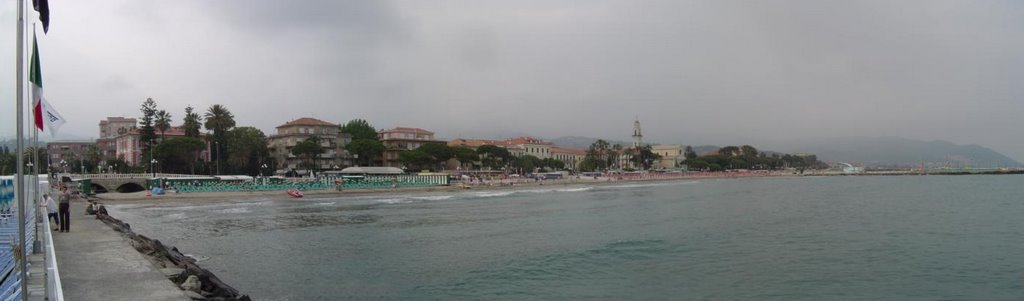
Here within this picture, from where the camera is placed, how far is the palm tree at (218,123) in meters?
80.0

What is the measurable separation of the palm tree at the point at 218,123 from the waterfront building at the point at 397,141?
87.3 ft

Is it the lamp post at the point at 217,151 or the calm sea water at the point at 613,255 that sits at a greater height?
the lamp post at the point at 217,151

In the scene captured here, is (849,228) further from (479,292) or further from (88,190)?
(88,190)

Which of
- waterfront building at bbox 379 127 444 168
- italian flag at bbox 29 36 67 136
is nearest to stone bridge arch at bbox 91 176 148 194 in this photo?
waterfront building at bbox 379 127 444 168

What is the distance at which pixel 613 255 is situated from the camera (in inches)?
780

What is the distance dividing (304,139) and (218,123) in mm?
15759

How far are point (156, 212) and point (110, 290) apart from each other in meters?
32.2

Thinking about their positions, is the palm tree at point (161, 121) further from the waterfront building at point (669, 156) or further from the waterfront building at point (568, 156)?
the waterfront building at point (669, 156)

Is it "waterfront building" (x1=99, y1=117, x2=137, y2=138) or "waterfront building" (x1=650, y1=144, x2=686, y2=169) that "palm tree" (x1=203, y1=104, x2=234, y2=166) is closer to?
"waterfront building" (x1=99, y1=117, x2=137, y2=138)

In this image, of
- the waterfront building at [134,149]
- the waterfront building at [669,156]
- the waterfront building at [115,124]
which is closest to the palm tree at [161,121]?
the waterfront building at [134,149]

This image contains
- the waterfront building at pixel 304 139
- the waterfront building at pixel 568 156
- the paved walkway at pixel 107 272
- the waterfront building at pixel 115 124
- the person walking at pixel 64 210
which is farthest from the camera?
the waterfront building at pixel 568 156

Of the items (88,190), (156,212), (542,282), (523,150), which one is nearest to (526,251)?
(542,282)

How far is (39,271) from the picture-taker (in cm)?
1101

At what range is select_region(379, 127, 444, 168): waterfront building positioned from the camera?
344ft
